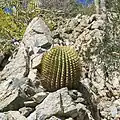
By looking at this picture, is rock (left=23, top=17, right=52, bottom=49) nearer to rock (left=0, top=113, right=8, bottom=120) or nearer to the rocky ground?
the rocky ground

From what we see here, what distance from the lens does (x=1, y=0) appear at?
11.1m

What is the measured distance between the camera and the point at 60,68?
637 centimetres

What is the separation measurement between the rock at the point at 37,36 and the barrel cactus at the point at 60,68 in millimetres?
1579

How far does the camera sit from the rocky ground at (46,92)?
19.3 ft

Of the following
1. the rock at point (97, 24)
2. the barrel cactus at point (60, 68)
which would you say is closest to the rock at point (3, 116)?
the barrel cactus at point (60, 68)

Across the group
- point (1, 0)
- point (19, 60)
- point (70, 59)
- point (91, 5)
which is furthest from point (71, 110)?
point (91, 5)

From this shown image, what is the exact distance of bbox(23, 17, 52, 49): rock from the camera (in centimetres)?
811

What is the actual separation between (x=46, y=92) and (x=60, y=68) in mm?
466

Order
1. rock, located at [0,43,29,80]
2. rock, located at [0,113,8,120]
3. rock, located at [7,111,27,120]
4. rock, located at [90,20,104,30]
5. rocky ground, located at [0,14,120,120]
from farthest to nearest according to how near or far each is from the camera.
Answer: rock, located at [90,20,104,30] < rock, located at [0,43,29,80] < rocky ground, located at [0,14,120,120] < rock, located at [7,111,27,120] < rock, located at [0,113,8,120]

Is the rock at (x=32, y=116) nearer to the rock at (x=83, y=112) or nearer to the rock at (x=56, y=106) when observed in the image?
the rock at (x=56, y=106)

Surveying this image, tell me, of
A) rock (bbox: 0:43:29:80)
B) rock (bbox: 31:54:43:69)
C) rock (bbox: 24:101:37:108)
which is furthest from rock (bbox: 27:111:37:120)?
rock (bbox: 31:54:43:69)

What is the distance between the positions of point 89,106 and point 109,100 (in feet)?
4.56

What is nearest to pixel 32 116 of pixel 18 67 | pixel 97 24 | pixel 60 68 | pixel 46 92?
pixel 46 92

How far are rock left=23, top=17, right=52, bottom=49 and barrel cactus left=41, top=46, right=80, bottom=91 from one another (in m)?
1.58
